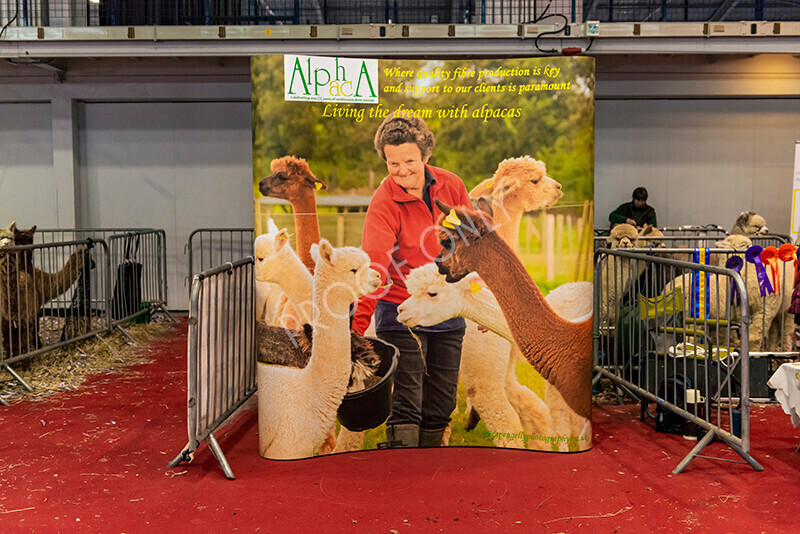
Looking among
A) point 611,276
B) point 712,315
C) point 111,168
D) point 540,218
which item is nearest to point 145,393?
point 540,218

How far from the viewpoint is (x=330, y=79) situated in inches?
181

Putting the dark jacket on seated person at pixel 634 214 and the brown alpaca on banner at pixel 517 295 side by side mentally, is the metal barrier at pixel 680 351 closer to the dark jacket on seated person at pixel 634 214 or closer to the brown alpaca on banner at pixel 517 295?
the brown alpaca on banner at pixel 517 295

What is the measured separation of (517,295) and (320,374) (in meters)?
1.44

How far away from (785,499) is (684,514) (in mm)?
720

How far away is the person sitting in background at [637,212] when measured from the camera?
36.2ft

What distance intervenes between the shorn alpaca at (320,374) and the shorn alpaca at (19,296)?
3.75 meters

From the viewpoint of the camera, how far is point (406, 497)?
413 centimetres

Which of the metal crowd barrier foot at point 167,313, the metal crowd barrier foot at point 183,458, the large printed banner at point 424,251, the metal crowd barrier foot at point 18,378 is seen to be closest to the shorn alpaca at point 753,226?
the large printed banner at point 424,251

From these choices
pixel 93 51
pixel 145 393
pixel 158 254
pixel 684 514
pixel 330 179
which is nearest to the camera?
pixel 684 514

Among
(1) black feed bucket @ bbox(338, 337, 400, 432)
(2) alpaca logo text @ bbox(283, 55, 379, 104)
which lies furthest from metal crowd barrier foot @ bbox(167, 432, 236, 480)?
(2) alpaca logo text @ bbox(283, 55, 379, 104)

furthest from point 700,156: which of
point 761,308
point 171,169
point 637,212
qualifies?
point 171,169

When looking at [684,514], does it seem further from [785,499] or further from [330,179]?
[330,179]

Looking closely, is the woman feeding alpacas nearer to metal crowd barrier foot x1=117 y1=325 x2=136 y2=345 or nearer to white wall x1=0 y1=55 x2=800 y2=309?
metal crowd barrier foot x1=117 y1=325 x2=136 y2=345

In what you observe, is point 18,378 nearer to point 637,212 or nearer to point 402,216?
point 402,216
